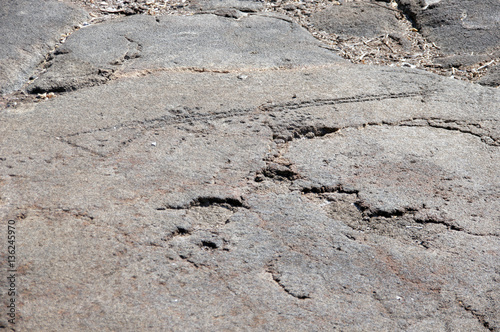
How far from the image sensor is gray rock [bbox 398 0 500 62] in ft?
13.5

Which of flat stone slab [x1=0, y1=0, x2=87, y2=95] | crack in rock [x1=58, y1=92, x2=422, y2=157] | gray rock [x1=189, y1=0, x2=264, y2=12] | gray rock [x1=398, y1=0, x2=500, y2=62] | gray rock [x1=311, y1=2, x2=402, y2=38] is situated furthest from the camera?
gray rock [x1=189, y1=0, x2=264, y2=12]

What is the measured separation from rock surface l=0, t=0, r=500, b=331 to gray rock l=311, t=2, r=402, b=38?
802mm

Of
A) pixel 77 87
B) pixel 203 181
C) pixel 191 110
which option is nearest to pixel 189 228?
pixel 203 181

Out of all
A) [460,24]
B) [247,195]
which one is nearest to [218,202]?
[247,195]

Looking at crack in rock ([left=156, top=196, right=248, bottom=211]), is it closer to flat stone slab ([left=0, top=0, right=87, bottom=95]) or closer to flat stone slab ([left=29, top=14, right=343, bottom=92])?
flat stone slab ([left=29, top=14, right=343, bottom=92])

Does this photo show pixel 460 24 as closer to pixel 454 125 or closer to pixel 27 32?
pixel 454 125

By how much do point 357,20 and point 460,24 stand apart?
3.00 feet

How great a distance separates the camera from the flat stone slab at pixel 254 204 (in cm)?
197

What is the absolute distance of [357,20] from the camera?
14.6ft

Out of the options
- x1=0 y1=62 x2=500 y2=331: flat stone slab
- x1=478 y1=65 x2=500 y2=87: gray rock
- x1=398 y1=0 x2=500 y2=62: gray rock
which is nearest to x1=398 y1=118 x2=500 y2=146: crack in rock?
x1=0 y1=62 x2=500 y2=331: flat stone slab

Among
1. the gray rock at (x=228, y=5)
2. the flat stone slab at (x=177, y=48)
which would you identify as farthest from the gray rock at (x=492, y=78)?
the gray rock at (x=228, y=5)

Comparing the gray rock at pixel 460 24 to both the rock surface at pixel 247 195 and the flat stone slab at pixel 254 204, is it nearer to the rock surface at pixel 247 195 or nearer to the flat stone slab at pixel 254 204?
the rock surface at pixel 247 195

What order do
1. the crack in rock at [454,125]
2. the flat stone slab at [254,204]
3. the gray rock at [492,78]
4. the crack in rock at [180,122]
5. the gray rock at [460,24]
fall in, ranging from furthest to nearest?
the gray rock at [460,24] → the gray rock at [492,78] → the crack in rock at [454,125] → the crack in rock at [180,122] → the flat stone slab at [254,204]

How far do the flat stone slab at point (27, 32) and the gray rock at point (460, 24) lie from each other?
3.06 meters
